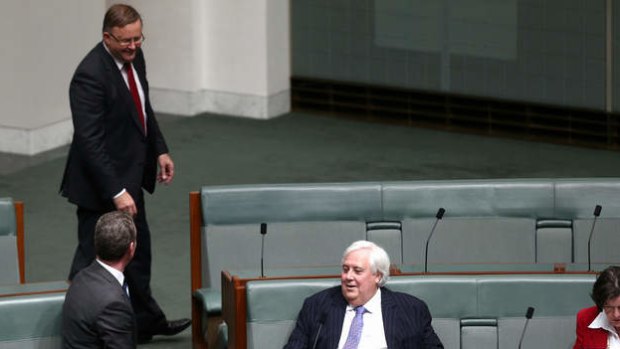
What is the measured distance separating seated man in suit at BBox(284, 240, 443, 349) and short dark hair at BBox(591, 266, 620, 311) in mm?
606

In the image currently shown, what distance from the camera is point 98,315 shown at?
16.1 feet

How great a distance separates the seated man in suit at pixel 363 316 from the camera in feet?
17.0

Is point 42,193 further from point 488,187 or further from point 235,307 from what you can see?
point 235,307

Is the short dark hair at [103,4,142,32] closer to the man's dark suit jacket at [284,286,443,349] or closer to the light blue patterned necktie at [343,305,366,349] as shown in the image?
the man's dark suit jacket at [284,286,443,349]

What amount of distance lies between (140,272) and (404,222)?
3.91ft

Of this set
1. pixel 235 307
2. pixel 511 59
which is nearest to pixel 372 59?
pixel 511 59

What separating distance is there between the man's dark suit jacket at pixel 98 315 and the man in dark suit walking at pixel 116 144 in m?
1.17

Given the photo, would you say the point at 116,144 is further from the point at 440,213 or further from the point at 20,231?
the point at 440,213

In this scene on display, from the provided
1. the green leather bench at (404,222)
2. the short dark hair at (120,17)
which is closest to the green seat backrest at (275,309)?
the green leather bench at (404,222)

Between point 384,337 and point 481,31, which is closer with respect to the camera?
point 384,337

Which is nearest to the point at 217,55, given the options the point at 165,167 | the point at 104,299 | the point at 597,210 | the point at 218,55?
the point at 218,55

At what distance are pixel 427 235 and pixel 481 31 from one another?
426 cm

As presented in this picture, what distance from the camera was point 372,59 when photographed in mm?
10984

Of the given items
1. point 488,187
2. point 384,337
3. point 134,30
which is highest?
point 134,30
